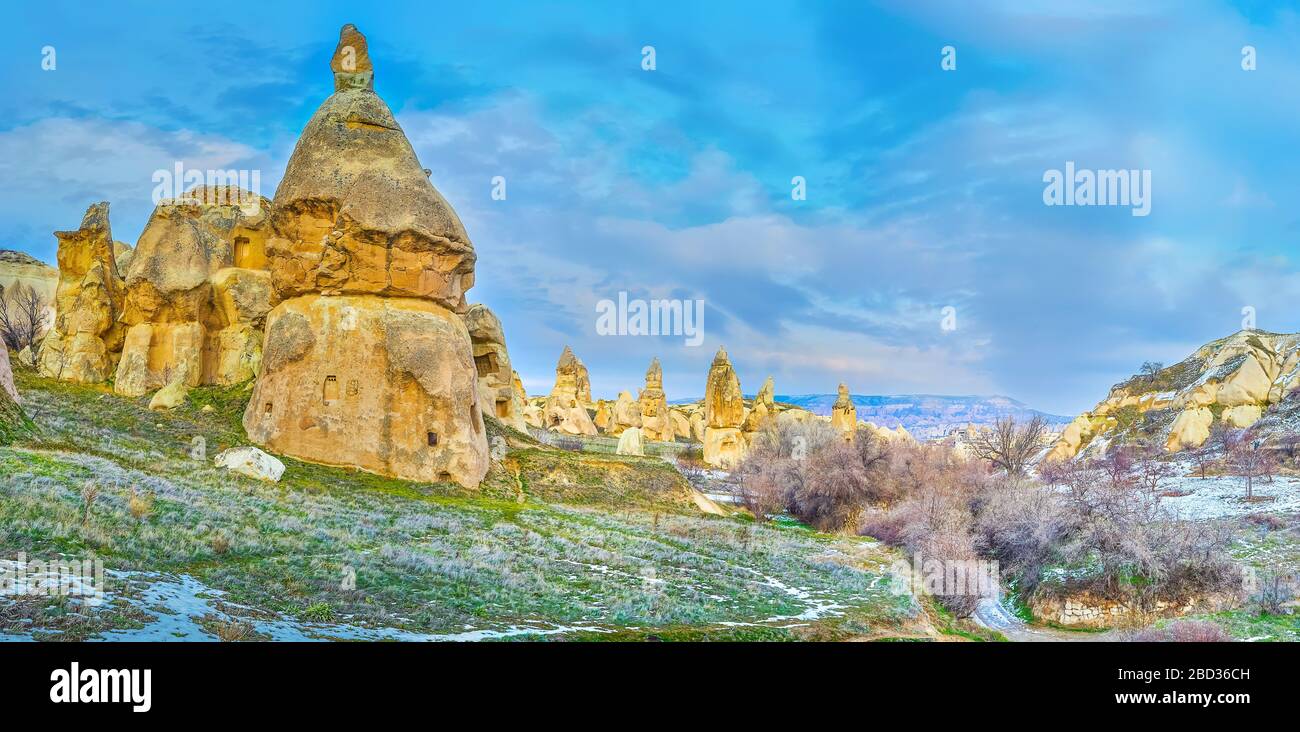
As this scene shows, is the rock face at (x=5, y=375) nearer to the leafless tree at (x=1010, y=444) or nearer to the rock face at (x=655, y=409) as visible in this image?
the leafless tree at (x=1010, y=444)

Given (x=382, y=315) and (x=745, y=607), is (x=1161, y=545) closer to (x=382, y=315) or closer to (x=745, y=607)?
(x=745, y=607)

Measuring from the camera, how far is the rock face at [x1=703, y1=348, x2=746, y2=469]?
6525cm

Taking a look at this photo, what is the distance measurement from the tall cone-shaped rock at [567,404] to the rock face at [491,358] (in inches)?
1352

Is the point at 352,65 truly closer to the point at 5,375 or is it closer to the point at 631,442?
the point at 5,375

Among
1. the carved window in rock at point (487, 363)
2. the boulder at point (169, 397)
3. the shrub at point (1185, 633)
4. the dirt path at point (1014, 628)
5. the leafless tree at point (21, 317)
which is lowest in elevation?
the dirt path at point (1014, 628)

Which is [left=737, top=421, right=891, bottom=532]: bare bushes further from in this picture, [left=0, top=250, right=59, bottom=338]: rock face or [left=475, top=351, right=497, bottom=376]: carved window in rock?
[left=0, top=250, right=59, bottom=338]: rock face

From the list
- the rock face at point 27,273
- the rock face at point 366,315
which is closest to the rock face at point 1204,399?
the rock face at point 366,315

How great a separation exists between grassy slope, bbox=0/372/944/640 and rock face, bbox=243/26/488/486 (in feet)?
3.85

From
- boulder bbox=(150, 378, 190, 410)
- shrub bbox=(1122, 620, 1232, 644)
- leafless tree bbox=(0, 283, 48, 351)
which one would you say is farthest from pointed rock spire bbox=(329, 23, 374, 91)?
shrub bbox=(1122, 620, 1232, 644)

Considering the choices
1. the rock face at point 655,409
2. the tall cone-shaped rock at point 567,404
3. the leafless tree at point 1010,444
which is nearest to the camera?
the leafless tree at point 1010,444

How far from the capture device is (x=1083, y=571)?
19625 mm

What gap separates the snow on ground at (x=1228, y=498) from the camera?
30.3 meters

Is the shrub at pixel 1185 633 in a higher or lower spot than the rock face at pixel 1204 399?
lower
